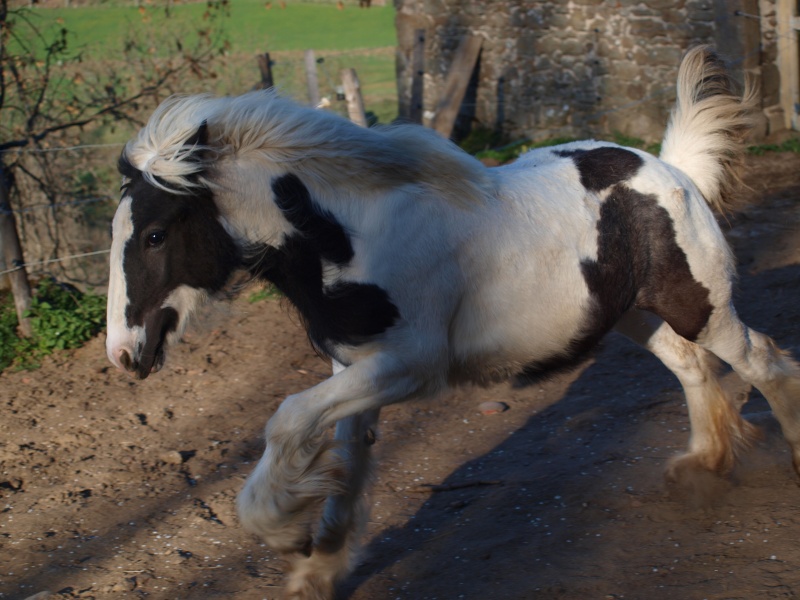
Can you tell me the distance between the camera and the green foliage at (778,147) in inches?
376

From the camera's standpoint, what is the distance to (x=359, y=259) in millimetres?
3213

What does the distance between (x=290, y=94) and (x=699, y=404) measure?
242 centimetres

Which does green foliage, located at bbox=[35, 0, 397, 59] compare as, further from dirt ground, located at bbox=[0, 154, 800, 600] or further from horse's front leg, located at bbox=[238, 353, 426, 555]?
horse's front leg, located at bbox=[238, 353, 426, 555]

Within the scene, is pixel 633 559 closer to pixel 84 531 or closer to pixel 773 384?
pixel 773 384

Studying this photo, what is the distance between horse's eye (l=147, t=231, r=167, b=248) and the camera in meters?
3.17

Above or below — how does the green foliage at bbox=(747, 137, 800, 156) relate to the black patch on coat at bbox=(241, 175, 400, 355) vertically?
below

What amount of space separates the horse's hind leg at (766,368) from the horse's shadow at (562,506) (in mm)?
295

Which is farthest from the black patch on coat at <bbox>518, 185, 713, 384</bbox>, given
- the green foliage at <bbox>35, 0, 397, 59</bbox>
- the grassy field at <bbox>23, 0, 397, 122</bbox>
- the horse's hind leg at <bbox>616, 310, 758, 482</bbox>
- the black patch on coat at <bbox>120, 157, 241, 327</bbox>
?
the green foliage at <bbox>35, 0, 397, 59</bbox>

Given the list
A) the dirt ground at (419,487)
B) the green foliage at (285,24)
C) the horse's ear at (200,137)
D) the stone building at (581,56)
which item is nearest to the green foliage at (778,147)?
the stone building at (581,56)

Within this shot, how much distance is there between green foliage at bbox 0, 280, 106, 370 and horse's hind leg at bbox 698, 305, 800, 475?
4535 millimetres

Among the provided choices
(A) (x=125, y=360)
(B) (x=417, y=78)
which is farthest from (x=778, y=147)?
(A) (x=125, y=360)

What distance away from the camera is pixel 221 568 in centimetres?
401

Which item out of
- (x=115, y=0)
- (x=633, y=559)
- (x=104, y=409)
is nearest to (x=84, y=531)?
(x=104, y=409)

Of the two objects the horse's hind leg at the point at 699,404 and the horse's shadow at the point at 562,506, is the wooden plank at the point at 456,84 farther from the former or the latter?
the horse's hind leg at the point at 699,404
